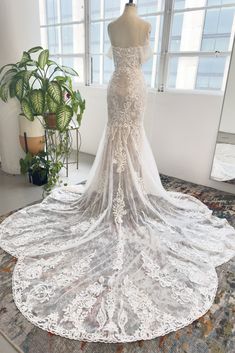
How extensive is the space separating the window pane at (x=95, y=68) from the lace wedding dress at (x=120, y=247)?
2.08 m

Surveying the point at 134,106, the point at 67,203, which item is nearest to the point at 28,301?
the point at 67,203

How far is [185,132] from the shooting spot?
3.09 meters

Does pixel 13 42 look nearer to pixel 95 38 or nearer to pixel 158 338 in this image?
pixel 95 38

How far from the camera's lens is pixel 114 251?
1.69 m

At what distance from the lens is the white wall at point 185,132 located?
2.88m

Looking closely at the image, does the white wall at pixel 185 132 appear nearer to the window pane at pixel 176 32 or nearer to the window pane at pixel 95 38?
the window pane at pixel 176 32

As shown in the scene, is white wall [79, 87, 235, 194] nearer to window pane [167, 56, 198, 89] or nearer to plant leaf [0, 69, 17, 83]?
window pane [167, 56, 198, 89]

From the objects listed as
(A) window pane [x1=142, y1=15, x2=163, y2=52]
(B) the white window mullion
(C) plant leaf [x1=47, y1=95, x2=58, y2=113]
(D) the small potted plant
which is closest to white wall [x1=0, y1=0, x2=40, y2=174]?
(D) the small potted plant

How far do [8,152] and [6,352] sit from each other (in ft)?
7.90

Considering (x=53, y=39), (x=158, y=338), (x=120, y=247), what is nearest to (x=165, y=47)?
(x=53, y=39)

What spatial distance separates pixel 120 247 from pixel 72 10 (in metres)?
3.81

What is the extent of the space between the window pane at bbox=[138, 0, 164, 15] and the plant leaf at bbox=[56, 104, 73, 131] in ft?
5.57

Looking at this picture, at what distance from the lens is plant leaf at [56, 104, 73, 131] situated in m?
2.55

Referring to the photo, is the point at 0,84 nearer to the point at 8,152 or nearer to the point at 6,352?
the point at 8,152
